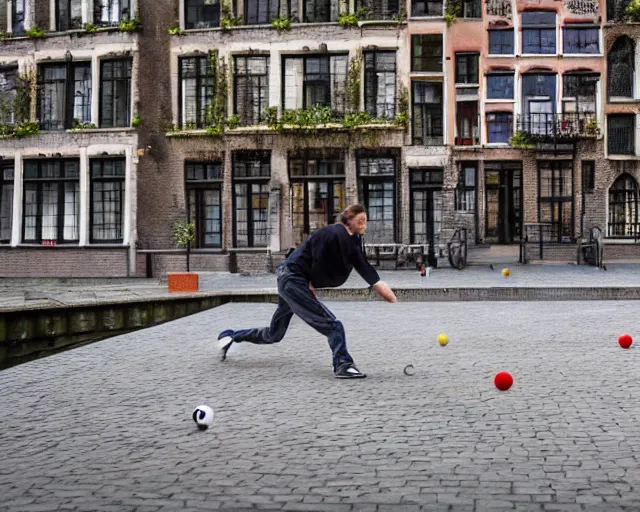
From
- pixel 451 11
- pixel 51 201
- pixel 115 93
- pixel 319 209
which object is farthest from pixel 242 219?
pixel 451 11

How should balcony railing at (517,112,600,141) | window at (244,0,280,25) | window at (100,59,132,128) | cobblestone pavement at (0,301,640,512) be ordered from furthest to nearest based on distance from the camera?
window at (100,59,132,128), window at (244,0,280,25), balcony railing at (517,112,600,141), cobblestone pavement at (0,301,640,512)

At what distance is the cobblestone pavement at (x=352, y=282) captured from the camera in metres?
20.2

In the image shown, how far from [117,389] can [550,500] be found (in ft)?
15.5

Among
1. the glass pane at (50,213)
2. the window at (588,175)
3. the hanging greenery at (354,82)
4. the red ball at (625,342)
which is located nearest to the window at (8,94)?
the glass pane at (50,213)

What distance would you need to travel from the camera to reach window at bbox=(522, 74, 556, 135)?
31062 millimetres

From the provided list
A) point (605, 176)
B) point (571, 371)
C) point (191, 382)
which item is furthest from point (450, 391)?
point (605, 176)

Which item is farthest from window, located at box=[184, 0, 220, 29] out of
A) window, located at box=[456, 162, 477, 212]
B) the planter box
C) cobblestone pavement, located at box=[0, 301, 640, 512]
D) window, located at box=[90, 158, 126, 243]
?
cobblestone pavement, located at box=[0, 301, 640, 512]

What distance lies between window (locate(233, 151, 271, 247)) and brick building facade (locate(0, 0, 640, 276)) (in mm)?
55

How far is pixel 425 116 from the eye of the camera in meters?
30.5

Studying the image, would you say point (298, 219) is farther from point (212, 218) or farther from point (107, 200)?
point (107, 200)

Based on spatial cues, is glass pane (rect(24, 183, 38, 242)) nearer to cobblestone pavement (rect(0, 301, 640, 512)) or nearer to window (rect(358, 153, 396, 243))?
window (rect(358, 153, 396, 243))

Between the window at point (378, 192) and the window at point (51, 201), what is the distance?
9.69m

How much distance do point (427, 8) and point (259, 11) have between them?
5.56 m

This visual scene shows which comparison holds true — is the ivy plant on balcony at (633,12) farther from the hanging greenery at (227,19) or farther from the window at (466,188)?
the hanging greenery at (227,19)
